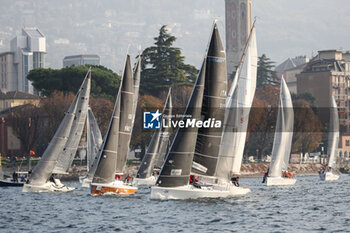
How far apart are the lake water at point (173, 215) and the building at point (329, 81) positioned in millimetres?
103043

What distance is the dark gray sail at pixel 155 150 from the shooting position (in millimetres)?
60406

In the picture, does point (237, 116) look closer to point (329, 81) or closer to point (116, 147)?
point (116, 147)

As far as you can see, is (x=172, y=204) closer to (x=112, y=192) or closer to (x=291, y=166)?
(x=112, y=192)

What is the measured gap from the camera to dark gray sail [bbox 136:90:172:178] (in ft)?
198

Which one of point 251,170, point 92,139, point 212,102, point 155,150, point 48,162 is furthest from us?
point 251,170

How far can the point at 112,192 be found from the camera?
4256cm

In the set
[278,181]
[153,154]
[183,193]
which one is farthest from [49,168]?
[278,181]

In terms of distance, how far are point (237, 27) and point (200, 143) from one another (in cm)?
15560

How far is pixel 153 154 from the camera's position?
60.8m

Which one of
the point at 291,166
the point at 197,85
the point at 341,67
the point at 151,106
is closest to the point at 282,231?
the point at 197,85

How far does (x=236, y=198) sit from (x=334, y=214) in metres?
7.93

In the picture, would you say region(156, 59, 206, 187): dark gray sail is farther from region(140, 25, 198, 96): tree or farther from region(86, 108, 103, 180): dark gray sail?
region(140, 25, 198, 96): tree

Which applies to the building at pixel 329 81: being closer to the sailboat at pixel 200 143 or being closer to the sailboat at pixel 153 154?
the sailboat at pixel 153 154

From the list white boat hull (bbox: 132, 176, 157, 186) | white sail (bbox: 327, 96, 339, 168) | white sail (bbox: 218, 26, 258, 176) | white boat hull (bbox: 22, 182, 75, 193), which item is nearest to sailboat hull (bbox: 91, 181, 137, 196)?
white boat hull (bbox: 22, 182, 75, 193)
